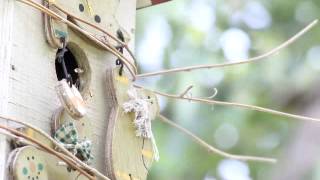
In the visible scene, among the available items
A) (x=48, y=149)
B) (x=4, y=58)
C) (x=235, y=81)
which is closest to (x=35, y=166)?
(x=48, y=149)

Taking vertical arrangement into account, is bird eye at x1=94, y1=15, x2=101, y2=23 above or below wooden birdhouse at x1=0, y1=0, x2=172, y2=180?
above

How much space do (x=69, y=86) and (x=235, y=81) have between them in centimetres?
191

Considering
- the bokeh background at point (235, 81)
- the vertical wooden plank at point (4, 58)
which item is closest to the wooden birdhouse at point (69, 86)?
the vertical wooden plank at point (4, 58)

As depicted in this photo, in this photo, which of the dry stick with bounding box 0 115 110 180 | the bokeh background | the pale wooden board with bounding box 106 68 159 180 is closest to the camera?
the dry stick with bounding box 0 115 110 180

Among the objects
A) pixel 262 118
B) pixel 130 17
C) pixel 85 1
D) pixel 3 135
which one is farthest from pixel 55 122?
pixel 262 118

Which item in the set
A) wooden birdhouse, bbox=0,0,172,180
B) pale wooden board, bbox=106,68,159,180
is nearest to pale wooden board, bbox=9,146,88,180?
wooden birdhouse, bbox=0,0,172,180

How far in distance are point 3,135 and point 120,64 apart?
0.30 m

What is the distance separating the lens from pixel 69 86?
50.9 inches

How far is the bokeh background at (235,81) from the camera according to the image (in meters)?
3.11

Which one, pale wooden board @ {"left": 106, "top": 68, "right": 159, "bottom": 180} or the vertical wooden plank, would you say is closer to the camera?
the vertical wooden plank

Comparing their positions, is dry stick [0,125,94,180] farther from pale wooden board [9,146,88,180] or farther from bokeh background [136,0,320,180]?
bokeh background [136,0,320,180]

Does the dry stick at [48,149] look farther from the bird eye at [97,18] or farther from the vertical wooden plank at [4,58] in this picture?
the bird eye at [97,18]

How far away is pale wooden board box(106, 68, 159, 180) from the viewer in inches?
54.8

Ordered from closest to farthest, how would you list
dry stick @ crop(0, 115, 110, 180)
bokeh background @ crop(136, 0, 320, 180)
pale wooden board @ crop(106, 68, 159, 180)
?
dry stick @ crop(0, 115, 110, 180), pale wooden board @ crop(106, 68, 159, 180), bokeh background @ crop(136, 0, 320, 180)
